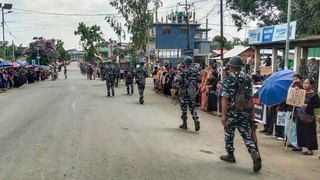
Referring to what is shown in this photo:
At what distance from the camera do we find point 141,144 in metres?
11.8

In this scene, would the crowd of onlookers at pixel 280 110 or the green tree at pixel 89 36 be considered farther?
the green tree at pixel 89 36

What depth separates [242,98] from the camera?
9.22 meters

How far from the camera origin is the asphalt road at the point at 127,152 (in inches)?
346

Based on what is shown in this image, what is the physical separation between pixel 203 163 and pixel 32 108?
13.4m

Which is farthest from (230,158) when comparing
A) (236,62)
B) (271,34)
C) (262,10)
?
(262,10)

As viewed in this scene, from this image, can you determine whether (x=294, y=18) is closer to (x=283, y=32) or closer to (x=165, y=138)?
(x=283, y=32)

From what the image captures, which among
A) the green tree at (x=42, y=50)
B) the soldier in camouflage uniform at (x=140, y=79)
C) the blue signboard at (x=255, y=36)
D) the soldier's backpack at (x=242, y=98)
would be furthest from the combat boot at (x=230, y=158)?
the green tree at (x=42, y=50)

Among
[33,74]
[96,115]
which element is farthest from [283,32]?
[33,74]

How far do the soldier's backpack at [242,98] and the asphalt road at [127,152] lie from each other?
1.06 m

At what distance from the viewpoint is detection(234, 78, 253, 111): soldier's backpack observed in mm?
9219

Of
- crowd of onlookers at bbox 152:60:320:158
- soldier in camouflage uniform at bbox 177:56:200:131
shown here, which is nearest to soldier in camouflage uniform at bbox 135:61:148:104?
crowd of onlookers at bbox 152:60:320:158

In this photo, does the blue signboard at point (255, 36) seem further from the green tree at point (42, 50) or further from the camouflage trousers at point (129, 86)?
the green tree at point (42, 50)

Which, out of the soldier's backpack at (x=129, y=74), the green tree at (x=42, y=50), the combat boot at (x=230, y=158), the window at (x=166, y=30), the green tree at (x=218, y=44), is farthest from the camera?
the green tree at (x=42, y=50)

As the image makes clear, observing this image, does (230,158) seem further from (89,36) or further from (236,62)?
(89,36)
